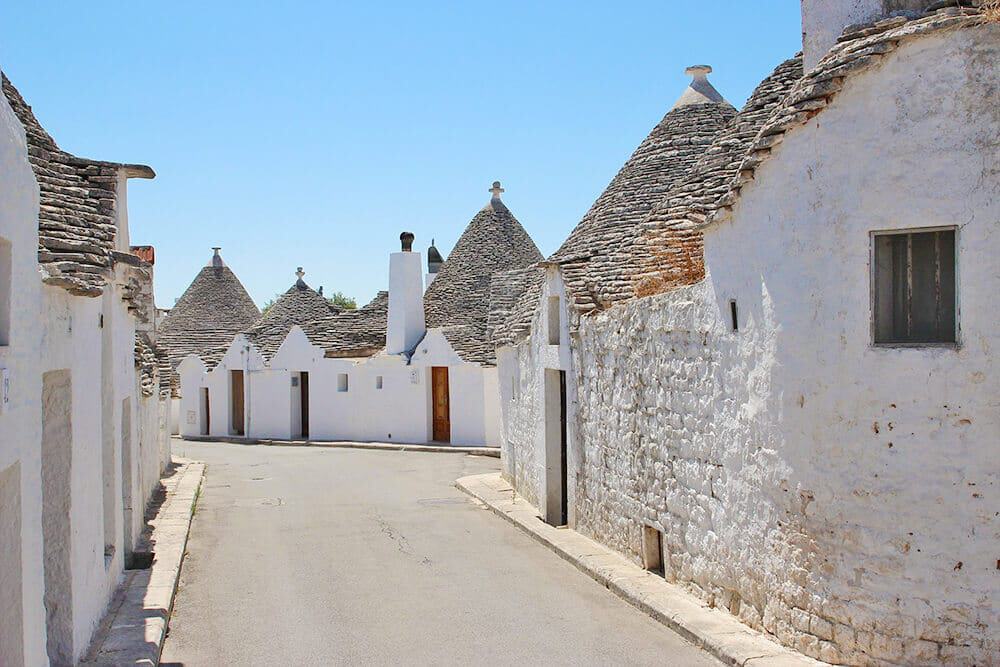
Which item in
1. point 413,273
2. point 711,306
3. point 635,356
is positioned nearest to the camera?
point 711,306

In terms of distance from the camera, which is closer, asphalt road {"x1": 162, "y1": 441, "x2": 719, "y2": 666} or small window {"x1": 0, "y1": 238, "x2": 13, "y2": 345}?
small window {"x1": 0, "y1": 238, "x2": 13, "y2": 345}

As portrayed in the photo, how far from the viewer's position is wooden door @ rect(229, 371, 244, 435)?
33.7 m

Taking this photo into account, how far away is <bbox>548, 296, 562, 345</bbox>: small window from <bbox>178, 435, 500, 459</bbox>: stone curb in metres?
11.1

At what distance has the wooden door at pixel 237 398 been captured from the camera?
110 ft

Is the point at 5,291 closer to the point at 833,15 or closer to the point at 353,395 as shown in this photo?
the point at 833,15

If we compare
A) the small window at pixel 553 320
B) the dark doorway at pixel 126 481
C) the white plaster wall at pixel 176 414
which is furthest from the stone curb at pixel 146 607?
the white plaster wall at pixel 176 414

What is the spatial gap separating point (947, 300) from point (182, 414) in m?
31.9

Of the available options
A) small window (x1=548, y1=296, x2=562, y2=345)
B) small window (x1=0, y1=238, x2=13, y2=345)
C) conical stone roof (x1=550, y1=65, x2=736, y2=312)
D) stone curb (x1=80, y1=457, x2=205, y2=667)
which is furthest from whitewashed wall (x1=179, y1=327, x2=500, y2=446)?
small window (x1=0, y1=238, x2=13, y2=345)

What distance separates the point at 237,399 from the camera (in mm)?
33938

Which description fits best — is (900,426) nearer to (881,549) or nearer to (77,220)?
(881,549)

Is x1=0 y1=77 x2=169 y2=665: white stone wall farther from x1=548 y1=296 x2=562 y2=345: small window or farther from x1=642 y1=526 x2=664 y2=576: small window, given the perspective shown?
x1=548 y1=296 x2=562 y2=345: small window

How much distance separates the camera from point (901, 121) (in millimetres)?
6500

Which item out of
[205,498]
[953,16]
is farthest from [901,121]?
[205,498]

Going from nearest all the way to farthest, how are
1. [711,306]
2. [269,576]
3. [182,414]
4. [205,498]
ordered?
1. [711,306]
2. [269,576]
3. [205,498]
4. [182,414]
